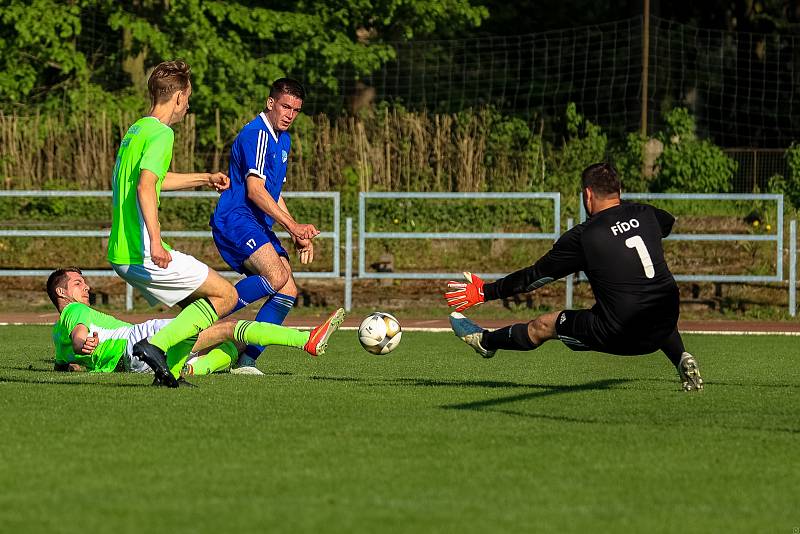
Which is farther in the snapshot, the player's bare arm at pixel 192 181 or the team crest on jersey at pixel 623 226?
the player's bare arm at pixel 192 181

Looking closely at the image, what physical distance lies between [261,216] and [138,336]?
116 cm

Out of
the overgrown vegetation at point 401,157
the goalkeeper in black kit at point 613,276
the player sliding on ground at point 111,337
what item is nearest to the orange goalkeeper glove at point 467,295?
the goalkeeper in black kit at point 613,276

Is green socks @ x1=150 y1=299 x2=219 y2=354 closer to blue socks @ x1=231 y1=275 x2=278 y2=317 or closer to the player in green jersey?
the player in green jersey

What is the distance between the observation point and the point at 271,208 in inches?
392

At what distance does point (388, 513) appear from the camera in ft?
16.8

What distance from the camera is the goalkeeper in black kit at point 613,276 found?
28.5ft

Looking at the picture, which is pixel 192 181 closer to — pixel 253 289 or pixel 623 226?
pixel 253 289

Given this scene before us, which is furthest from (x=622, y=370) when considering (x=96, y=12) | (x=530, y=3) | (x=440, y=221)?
(x=530, y=3)

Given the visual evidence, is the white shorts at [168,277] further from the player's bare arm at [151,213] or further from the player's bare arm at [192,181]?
the player's bare arm at [192,181]

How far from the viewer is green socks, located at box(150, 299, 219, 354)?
8758 mm

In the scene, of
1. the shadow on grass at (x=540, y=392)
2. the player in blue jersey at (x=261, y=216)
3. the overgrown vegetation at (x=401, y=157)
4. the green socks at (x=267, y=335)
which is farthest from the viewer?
the overgrown vegetation at (x=401, y=157)

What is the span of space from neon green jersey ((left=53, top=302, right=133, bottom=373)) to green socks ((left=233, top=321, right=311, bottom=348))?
4.05ft

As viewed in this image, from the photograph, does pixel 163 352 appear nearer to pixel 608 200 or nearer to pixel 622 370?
pixel 608 200

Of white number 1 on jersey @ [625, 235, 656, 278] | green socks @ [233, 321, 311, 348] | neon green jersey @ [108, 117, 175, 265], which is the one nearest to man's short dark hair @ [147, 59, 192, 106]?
neon green jersey @ [108, 117, 175, 265]
